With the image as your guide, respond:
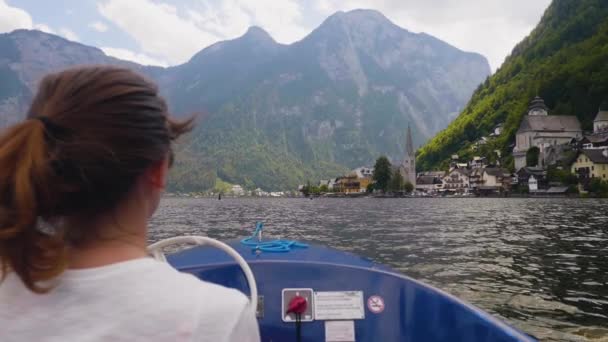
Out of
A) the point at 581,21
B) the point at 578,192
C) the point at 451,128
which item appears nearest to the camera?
the point at 578,192

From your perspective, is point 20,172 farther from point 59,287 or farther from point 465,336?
point 465,336

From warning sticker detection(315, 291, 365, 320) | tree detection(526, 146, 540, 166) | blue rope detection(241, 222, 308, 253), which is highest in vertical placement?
tree detection(526, 146, 540, 166)

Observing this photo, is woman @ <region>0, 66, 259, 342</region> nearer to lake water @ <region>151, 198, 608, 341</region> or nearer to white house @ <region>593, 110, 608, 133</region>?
lake water @ <region>151, 198, 608, 341</region>

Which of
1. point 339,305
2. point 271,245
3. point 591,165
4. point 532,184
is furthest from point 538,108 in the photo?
point 339,305

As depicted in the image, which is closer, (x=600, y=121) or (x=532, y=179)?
(x=532, y=179)

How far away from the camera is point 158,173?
143 cm

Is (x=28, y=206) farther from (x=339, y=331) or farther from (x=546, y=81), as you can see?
(x=546, y=81)

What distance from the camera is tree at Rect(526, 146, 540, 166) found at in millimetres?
119000

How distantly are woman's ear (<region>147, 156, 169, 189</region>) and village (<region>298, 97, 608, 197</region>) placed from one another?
91968 millimetres

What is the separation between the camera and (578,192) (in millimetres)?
→ 87625

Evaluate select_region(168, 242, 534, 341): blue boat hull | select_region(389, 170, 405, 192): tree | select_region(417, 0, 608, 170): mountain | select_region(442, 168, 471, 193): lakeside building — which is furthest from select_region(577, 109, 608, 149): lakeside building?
select_region(168, 242, 534, 341): blue boat hull

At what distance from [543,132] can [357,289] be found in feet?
444

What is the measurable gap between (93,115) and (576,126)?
5678 inches

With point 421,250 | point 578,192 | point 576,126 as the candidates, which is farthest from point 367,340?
point 576,126
